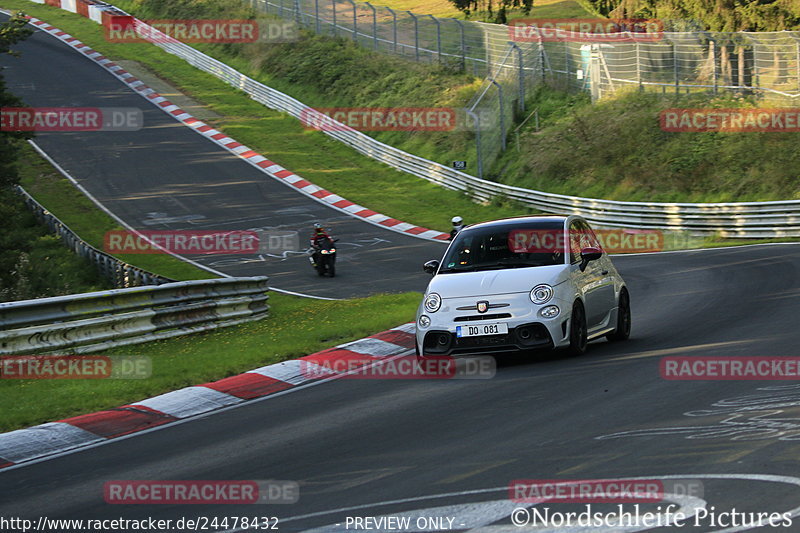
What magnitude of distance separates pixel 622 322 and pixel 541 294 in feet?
7.43

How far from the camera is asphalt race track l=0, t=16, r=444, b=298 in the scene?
2621cm

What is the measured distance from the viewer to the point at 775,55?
31141mm

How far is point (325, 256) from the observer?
82.7 ft

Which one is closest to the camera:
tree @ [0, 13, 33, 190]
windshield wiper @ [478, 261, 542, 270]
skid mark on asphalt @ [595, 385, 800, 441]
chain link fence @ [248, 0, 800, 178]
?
skid mark on asphalt @ [595, 385, 800, 441]

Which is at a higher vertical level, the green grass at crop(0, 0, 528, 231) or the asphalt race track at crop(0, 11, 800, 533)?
the green grass at crop(0, 0, 528, 231)

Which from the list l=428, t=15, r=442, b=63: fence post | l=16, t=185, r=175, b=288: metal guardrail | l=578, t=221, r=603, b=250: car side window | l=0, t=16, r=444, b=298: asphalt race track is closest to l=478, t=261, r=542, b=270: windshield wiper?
l=578, t=221, r=603, b=250: car side window

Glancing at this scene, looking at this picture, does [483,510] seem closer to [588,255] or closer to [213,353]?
[588,255]

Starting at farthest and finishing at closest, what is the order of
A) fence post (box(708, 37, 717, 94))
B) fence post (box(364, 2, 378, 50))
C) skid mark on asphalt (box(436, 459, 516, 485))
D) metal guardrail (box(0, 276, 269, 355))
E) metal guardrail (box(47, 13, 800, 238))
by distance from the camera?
fence post (box(364, 2, 378, 50)) < fence post (box(708, 37, 717, 94)) < metal guardrail (box(47, 13, 800, 238)) < metal guardrail (box(0, 276, 269, 355)) < skid mark on asphalt (box(436, 459, 516, 485))

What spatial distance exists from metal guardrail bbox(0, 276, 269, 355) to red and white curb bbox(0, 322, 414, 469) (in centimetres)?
278

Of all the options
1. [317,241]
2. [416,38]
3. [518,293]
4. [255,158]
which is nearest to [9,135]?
[317,241]

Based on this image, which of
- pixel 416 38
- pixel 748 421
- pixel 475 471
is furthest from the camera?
pixel 416 38

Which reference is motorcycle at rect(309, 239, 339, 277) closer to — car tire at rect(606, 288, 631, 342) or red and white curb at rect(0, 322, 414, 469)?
red and white curb at rect(0, 322, 414, 469)

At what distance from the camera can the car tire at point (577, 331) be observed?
10945 mm

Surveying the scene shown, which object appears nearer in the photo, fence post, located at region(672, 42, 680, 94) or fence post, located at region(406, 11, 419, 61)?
fence post, located at region(672, 42, 680, 94)
